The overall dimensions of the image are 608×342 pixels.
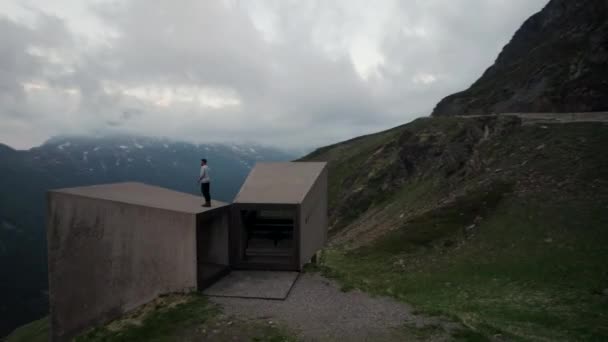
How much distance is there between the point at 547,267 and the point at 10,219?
8666 inches

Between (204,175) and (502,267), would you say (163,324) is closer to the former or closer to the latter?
(204,175)

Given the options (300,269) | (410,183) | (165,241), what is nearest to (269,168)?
(300,269)

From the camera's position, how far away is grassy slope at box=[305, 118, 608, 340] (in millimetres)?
13383

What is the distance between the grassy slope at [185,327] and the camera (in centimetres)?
1052

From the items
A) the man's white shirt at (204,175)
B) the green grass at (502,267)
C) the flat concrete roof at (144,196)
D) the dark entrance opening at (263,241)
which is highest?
the man's white shirt at (204,175)

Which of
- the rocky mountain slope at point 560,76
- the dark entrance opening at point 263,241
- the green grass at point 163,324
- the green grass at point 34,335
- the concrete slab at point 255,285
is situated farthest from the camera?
the rocky mountain slope at point 560,76

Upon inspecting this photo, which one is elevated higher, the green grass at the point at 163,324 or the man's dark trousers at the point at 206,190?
the man's dark trousers at the point at 206,190

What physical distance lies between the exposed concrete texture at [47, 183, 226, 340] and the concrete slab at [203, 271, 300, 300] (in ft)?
3.28

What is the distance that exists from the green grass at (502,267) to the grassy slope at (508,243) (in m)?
0.05

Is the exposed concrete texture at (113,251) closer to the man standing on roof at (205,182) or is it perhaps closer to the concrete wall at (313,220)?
the man standing on roof at (205,182)

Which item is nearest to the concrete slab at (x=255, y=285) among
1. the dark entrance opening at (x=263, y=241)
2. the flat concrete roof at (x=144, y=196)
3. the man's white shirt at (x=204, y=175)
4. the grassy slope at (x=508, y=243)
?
the dark entrance opening at (x=263, y=241)

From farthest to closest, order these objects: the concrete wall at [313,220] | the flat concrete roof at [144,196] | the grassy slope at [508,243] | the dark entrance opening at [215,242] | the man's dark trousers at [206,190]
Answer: the concrete wall at [313,220] < the dark entrance opening at [215,242] < the man's dark trousers at [206,190] < the flat concrete roof at [144,196] < the grassy slope at [508,243]

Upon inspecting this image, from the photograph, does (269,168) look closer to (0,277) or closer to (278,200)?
(278,200)

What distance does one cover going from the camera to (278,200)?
637 inches
